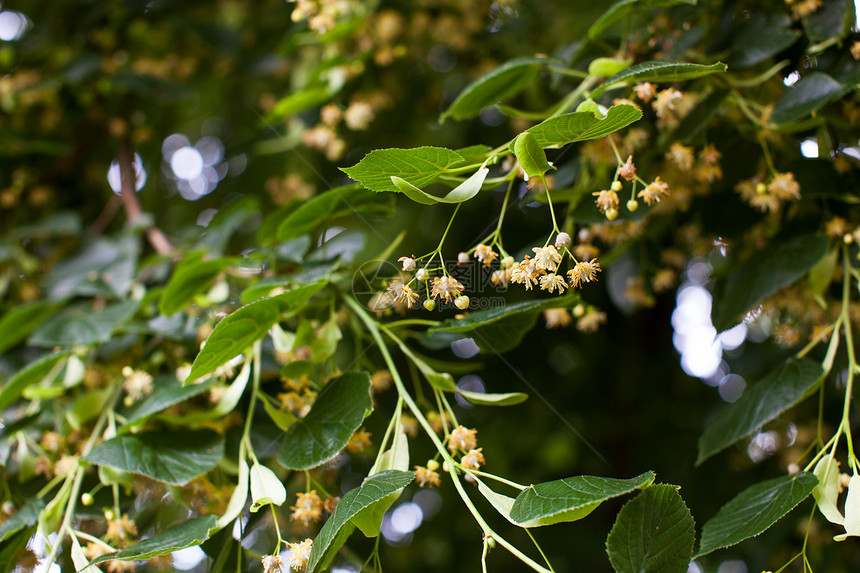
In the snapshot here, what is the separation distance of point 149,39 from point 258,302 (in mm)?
1283

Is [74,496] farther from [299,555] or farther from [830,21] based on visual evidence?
[830,21]

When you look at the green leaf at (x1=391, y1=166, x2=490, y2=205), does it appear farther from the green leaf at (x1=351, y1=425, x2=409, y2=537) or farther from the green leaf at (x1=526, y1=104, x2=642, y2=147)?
the green leaf at (x1=351, y1=425, x2=409, y2=537)

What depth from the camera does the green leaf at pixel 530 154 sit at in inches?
20.5

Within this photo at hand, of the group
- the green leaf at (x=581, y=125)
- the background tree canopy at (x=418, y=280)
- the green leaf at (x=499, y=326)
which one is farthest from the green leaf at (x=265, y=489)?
the green leaf at (x=581, y=125)

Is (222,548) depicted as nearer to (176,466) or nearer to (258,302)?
(176,466)

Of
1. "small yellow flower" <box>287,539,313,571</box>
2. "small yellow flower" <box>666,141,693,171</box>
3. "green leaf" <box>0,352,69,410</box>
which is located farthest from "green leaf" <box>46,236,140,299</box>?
"small yellow flower" <box>666,141,693,171</box>

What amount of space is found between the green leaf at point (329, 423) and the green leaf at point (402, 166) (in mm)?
233

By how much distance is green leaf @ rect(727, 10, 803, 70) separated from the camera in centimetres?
79

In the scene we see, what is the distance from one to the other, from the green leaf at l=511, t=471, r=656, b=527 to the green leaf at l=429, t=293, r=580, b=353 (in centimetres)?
19

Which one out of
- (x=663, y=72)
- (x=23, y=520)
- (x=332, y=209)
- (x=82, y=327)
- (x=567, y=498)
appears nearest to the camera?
(x=567, y=498)

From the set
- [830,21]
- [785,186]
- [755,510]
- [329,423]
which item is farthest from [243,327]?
[830,21]

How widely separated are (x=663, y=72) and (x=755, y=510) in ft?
1.55

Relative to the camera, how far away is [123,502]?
822 millimetres

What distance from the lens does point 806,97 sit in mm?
731
